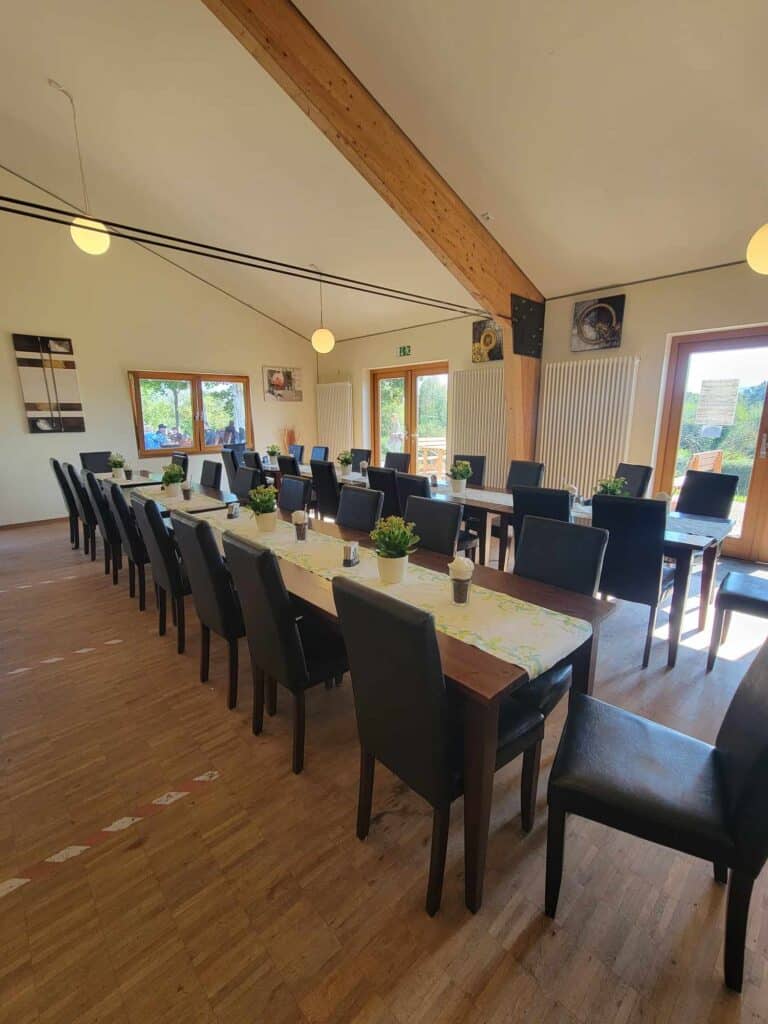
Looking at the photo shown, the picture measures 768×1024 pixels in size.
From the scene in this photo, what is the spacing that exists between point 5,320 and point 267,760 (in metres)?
6.08

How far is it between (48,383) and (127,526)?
3.85 meters

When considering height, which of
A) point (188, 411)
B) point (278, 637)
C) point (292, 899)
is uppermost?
point (188, 411)

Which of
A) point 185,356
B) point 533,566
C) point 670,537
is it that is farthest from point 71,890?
point 185,356

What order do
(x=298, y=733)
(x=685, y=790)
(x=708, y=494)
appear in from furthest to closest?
(x=708, y=494), (x=298, y=733), (x=685, y=790)

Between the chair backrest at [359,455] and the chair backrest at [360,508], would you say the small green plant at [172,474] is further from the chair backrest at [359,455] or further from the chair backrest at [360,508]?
the chair backrest at [359,455]

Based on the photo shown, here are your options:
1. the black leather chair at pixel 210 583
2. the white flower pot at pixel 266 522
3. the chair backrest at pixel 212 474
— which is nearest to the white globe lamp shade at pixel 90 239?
the chair backrest at pixel 212 474

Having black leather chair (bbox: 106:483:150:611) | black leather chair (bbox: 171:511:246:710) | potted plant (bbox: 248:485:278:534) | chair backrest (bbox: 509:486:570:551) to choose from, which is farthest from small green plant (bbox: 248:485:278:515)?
chair backrest (bbox: 509:486:570:551)

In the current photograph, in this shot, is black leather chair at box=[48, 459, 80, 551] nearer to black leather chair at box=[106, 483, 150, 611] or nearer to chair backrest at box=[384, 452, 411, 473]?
black leather chair at box=[106, 483, 150, 611]

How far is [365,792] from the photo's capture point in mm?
1557

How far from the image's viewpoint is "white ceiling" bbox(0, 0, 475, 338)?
10.3ft


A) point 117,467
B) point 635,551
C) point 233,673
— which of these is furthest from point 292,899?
point 117,467

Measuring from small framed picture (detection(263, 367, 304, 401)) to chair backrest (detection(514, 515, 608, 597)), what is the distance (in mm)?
6426

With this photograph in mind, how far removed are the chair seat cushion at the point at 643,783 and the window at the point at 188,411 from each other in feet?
22.0

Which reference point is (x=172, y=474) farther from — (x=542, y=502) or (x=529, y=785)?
(x=529, y=785)
